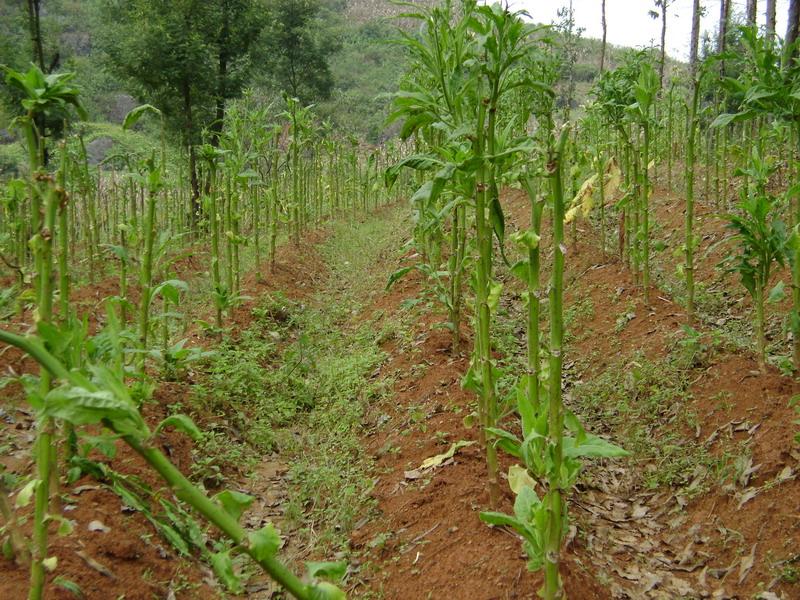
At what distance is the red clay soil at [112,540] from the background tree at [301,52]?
72.1 ft

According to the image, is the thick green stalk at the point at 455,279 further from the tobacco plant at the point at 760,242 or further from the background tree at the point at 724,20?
the background tree at the point at 724,20

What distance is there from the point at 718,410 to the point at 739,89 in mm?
2404

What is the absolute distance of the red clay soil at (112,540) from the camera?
104 inches

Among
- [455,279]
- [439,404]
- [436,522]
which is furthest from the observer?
[455,279]

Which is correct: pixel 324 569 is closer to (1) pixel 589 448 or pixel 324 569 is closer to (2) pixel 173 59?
(1) pixel 589 448

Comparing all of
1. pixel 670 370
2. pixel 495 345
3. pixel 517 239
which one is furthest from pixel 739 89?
pixel 517 239

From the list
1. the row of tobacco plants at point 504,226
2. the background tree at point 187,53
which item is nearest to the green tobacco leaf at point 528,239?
the row of tobacco plants at point 504,226

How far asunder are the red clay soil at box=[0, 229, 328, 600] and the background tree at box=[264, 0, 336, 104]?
2197 cm

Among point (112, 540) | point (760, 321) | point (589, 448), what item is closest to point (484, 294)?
point (589, 448)

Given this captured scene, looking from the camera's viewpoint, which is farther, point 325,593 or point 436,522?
point 436,522

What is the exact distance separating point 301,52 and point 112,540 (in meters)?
26.2

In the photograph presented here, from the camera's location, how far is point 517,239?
2410 millimetres

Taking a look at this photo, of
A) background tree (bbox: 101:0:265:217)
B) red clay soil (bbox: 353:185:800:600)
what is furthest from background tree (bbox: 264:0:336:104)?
red clay soil (bbox: 353:185:800:600)

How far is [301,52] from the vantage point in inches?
1031
